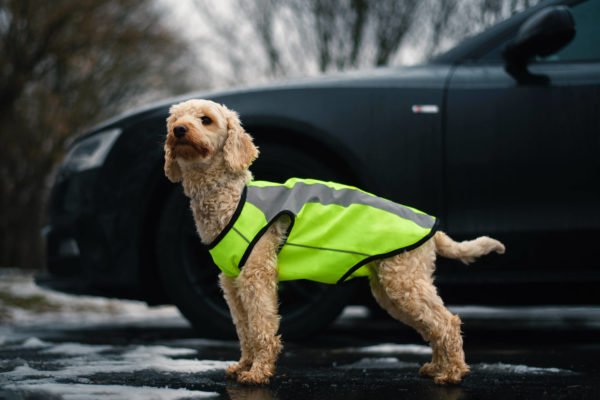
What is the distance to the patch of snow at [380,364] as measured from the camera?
3594 mm

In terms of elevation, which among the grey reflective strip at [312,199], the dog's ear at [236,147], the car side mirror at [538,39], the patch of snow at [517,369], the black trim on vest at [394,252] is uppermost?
the car side mirror at [538,39]

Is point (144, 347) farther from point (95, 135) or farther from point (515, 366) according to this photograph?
point (515, 366)

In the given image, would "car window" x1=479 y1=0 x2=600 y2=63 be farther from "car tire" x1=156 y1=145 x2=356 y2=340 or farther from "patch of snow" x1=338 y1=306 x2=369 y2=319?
"patch of snow" x1=338 y1=306 x2=369 y2=319

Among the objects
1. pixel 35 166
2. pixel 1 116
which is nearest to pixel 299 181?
pixel 1 116

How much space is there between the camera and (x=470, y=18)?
14.6 meters

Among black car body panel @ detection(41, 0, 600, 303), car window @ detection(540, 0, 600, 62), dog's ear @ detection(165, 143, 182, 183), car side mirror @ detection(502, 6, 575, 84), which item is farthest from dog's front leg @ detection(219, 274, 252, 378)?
car window @ detection(540, 0, 600, 62)

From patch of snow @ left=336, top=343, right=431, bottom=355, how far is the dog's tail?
2.89 feet

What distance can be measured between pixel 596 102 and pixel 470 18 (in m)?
10.9

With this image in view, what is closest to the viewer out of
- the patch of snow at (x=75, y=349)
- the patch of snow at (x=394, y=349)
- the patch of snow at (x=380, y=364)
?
the patch of snow at (x=380, y=364)

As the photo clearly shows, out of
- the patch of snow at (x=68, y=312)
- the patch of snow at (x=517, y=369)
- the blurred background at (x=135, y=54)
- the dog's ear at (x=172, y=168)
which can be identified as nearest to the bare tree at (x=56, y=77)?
the blurred background at (x=135, y=54)

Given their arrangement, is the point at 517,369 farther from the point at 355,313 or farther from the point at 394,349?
the point at 355,313

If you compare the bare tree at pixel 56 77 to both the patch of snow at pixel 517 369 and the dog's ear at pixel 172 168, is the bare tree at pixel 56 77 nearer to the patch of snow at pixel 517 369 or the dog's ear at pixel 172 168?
the dog's ear at pixel 172 168

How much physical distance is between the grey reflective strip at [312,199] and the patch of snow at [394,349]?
1074 mm

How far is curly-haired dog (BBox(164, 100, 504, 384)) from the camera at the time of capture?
318 cm
